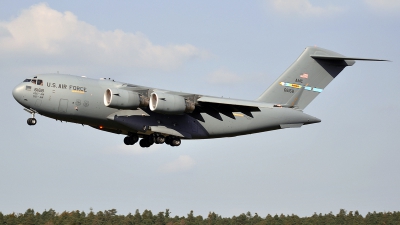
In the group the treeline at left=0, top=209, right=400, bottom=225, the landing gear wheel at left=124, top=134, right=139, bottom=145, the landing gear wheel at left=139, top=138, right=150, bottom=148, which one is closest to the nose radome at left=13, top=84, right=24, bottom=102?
the landing gear wheel at left=124, top=134, right=139, bottom=145

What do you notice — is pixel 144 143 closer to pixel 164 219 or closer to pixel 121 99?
pixel 121 99

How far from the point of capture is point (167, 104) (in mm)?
18969

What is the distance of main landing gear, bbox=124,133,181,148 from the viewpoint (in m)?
20.3

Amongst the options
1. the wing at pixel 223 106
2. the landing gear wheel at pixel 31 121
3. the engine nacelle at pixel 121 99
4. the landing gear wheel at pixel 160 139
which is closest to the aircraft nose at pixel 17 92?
the landing gear wheel at pixel 31 121

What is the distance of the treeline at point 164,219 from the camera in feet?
105

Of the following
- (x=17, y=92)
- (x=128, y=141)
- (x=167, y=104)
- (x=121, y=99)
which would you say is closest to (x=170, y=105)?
(x=167, y=104)

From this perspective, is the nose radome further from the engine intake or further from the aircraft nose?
the engine intake

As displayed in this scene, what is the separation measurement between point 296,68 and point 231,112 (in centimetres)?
335

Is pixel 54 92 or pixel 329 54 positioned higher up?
pixel 329 54

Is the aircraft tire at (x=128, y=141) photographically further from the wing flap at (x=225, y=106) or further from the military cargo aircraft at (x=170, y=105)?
the wing flap at (x=225, y=106)

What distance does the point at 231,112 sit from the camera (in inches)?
794

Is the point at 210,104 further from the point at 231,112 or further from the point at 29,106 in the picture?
the point at 29,106

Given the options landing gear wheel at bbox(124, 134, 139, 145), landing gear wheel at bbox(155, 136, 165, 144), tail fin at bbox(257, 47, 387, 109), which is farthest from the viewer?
tail fin at bbox(257, 47, 387, 109)

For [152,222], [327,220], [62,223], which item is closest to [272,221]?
[327,220]
